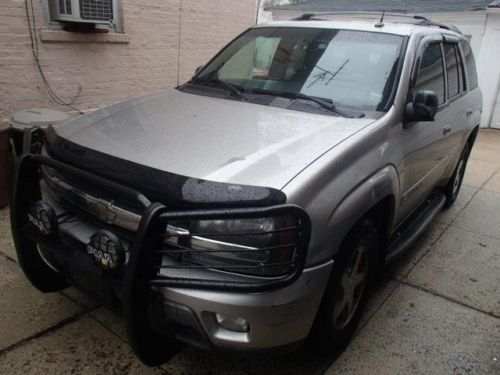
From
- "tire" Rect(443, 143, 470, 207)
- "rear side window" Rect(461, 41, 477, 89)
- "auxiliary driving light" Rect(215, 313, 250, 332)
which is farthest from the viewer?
"tire" Rect(443, 143, 470, 207)

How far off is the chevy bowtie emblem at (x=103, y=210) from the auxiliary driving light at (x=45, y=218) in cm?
19

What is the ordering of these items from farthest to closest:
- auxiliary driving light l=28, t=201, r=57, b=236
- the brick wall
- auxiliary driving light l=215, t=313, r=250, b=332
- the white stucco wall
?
the white stucco wall, the brick wall, auxiliary driving light l=28, t=201, r=57, b=236, auxiliary driving light l=215, t=313, r=250, b=332

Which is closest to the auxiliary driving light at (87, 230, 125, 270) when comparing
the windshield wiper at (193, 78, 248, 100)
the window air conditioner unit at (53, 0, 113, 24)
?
the windshield wiper at (193, 78, 248, 100)

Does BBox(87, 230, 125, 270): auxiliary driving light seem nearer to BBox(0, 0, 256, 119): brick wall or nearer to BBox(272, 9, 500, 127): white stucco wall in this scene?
BBox(0, 0, 256, 119): brick wall

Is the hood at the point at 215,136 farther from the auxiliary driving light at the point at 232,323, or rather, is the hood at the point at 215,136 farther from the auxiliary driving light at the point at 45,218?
the auxiliary driving light at the point at 232,323

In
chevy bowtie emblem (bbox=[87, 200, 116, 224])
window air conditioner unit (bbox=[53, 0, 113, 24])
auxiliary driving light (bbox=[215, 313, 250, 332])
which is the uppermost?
window air conditioner unit (bbox=[53, 0, 113, 24])

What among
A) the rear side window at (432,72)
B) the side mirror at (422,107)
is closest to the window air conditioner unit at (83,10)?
the rear side window at (432,72)

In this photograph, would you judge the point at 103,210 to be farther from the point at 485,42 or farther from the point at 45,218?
the point at 485,42

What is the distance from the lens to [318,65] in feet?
10.9

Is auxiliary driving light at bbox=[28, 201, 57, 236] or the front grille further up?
the front grille

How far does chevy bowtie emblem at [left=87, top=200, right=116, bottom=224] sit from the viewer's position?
2207 millimetres

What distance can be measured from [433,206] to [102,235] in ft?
10.7

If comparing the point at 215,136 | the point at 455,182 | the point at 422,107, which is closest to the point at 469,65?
the point at 455,182

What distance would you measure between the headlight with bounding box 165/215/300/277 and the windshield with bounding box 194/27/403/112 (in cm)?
133
